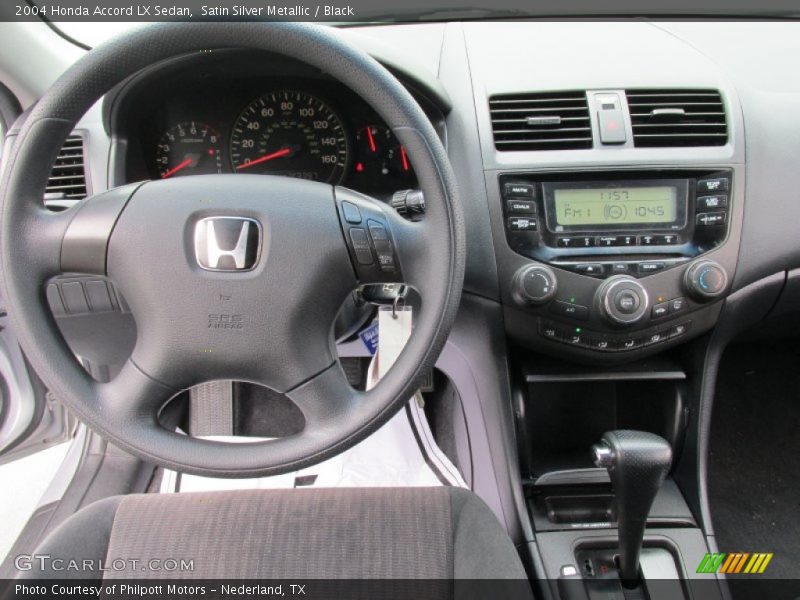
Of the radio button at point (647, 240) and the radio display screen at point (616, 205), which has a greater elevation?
the radio display screen at point (616, 205)

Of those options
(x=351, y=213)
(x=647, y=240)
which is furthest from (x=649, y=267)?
(x=351, y=213)

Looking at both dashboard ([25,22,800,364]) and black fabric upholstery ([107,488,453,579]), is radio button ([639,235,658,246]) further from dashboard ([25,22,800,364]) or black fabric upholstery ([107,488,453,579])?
black fabric upholstery ([107,488,453,579])

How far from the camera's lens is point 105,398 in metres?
0.85

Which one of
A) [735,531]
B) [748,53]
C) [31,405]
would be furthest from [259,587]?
[748,53]

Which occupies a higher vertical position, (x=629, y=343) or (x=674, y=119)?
(x=674, y=119)

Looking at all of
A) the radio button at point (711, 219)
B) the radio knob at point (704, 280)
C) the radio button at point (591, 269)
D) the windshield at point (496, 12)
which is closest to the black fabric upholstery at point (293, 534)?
the radio button at point (591, 269)

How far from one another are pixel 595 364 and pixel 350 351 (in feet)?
1.65

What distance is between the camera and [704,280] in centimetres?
112

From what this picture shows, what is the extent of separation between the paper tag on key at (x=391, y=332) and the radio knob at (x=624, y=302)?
342mm

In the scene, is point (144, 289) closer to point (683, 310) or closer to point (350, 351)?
point (350, 351)

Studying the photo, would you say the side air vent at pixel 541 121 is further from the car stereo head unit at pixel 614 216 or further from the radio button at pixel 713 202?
the radio button at pixel 713 202

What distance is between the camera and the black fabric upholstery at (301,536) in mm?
940

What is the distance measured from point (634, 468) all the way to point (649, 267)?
377mm

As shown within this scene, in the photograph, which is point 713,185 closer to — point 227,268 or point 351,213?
point 351,213
